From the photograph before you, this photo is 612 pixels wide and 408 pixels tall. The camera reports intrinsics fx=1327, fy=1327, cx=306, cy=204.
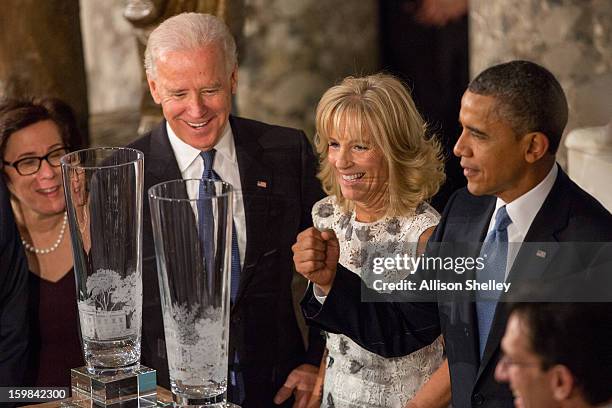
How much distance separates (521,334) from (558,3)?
2.66ft

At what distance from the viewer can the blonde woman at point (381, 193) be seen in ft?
11.1

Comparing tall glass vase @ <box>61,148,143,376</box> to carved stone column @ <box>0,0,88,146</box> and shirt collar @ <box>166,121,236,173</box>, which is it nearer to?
shirt collar @ <box>166,121,236,173</box>

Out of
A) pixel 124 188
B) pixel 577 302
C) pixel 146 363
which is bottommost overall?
pixel 146 363

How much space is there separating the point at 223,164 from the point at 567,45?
3.53 ft

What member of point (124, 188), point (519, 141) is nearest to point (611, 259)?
point (519, 141)

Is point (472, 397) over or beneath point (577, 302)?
beneath

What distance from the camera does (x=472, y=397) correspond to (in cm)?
323

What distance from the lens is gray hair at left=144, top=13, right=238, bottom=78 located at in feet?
12.0

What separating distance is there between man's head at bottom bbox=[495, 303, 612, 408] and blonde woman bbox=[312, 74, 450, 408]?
36cm

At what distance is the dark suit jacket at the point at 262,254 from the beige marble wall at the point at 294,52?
7 centimetres

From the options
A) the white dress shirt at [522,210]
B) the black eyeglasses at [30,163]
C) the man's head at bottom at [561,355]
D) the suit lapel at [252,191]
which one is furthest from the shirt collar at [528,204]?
the black eyeglasses at [30,163]

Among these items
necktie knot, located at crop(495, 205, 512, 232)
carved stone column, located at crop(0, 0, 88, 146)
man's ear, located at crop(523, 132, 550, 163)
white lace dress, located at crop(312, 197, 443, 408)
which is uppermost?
carved stone column, located at crop(0, 0, 88, 146)

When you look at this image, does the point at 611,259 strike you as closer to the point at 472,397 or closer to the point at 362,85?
the point at 472,397

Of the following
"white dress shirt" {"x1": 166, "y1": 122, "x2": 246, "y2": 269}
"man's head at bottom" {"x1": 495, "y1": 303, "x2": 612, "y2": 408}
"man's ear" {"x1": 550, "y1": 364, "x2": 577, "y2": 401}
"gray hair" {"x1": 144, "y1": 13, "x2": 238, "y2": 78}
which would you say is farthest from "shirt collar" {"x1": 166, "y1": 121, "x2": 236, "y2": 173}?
"man's ear" {"x1": 550, "y1": 364, "x2": 577, "y2": 401}
